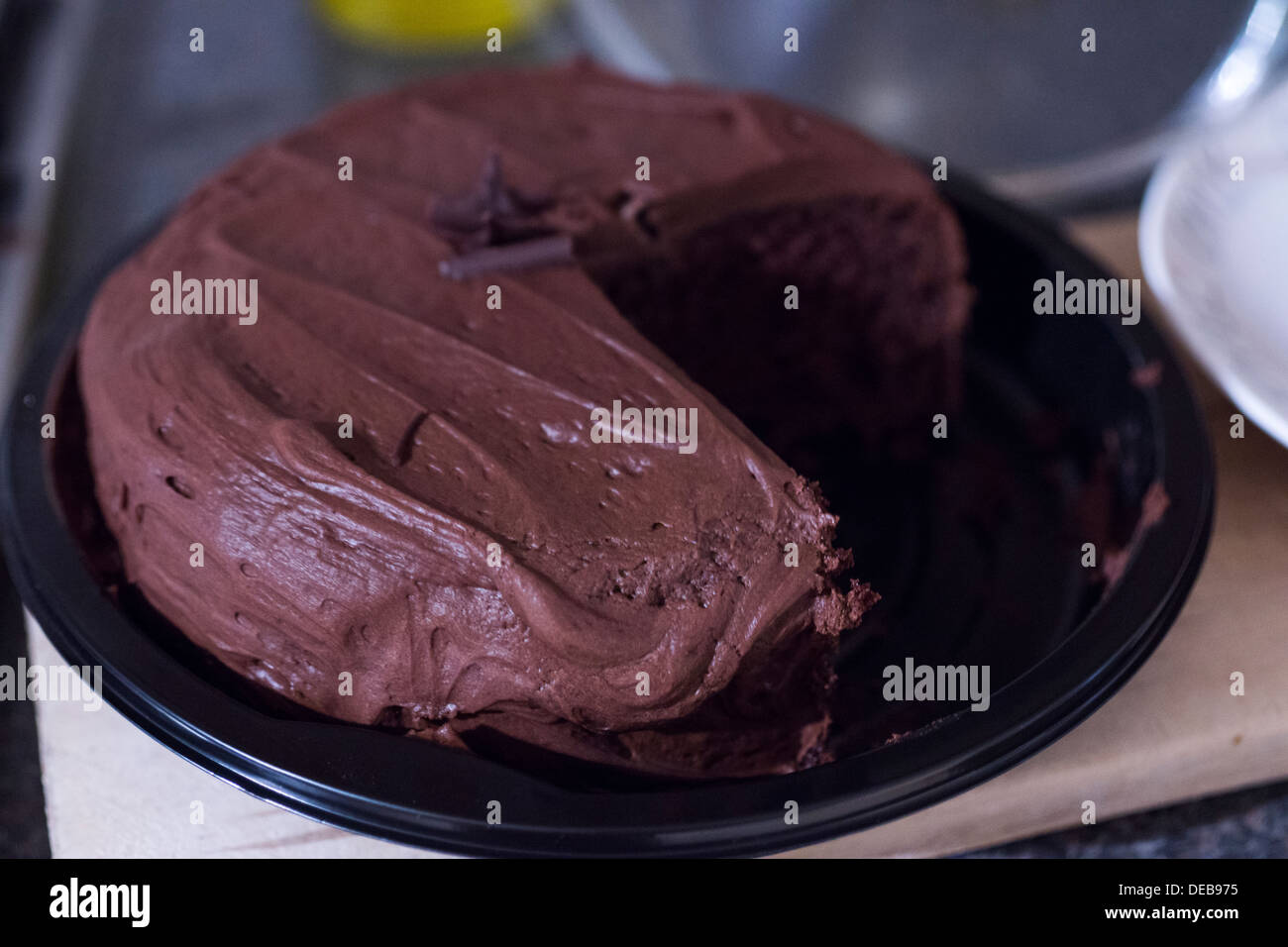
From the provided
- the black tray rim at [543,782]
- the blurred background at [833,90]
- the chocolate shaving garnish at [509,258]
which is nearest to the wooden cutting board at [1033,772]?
the black tray rim at [543,782]

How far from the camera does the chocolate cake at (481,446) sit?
1.33 m

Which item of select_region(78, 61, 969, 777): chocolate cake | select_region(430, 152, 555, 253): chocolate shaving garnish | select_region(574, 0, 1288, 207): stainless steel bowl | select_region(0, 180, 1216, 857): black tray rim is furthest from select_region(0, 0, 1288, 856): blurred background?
select_region(0, 180, 1216, 857): black tray rim

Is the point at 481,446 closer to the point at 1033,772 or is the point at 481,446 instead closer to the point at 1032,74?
the point at 1033,772

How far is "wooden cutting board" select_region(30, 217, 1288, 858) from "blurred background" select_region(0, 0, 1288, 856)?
4.56 ft

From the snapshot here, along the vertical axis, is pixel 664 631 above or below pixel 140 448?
below

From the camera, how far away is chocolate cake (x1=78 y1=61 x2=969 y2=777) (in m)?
1.33

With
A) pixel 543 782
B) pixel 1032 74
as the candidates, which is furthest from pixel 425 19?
pixel 543 782

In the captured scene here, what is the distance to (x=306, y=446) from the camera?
1.38 meters

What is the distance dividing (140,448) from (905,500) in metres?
1.22

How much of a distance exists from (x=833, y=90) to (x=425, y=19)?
1287mm

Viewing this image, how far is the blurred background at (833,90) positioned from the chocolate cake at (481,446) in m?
1.05

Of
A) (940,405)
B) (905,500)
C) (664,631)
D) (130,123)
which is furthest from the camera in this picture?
(130,123)
